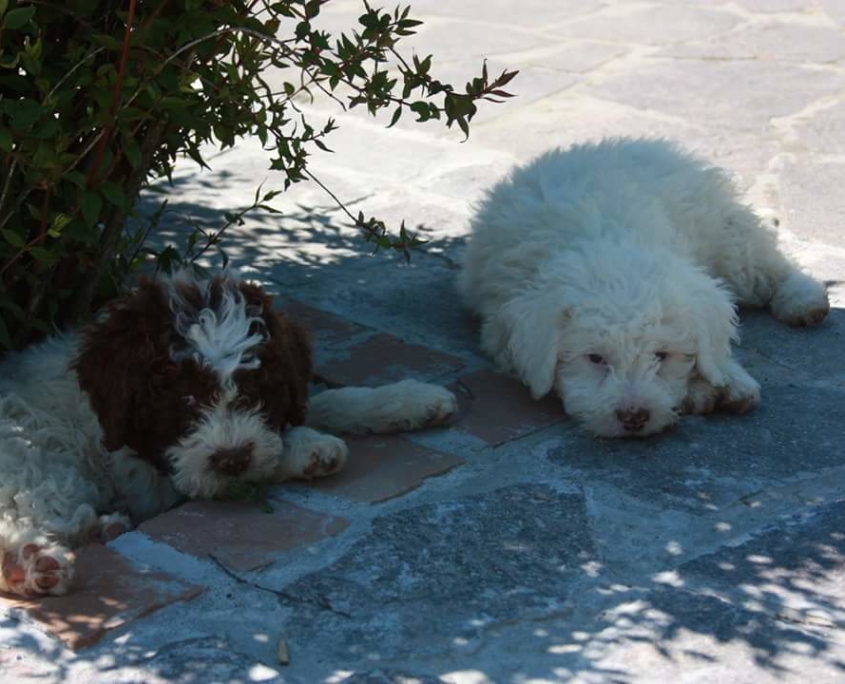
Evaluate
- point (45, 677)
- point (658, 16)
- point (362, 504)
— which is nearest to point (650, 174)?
point (362, 504)

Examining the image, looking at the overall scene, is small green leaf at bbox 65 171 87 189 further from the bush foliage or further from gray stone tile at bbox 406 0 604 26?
gray stone tile at bbox 406 0 604 26

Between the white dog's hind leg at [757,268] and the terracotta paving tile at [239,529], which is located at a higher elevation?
the white dog's hind leg at [757,268]

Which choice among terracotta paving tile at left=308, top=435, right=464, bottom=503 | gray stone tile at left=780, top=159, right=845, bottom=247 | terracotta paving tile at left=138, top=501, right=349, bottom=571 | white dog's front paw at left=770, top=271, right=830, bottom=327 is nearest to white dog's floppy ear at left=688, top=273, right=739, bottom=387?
white dog's front paw at left=770, top=271, right=830, bottom=327

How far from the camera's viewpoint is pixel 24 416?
4.48m

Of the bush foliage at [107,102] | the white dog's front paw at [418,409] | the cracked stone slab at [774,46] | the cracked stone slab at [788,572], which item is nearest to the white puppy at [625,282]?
the white dog's front paw at [418,409]

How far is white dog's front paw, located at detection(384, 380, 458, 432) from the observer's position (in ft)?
16.1

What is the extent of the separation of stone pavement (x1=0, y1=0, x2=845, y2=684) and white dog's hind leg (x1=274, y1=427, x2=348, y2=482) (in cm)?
6

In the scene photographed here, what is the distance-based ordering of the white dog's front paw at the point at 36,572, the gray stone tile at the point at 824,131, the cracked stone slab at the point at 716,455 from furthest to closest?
1. the gray stone tile at the point at 824,131
2. the cracked stone slab at the point at 716,455
3. the white dog's front paw at the point at 36,572

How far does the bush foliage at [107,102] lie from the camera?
427 centimetres

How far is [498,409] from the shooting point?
17.1 ft

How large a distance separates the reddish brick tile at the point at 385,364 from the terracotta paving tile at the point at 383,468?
1.97ft

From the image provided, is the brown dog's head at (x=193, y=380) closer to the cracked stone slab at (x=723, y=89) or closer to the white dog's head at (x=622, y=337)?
the white dog's head at (x=622, y=337)

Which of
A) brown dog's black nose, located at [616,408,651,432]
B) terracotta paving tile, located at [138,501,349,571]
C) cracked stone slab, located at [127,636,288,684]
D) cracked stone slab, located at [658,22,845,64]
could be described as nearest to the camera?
cracked stone slab, located at [127,636,288,684]

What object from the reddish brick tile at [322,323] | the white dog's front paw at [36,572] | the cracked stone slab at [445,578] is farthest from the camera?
the reddish brick tile at [322,323]
